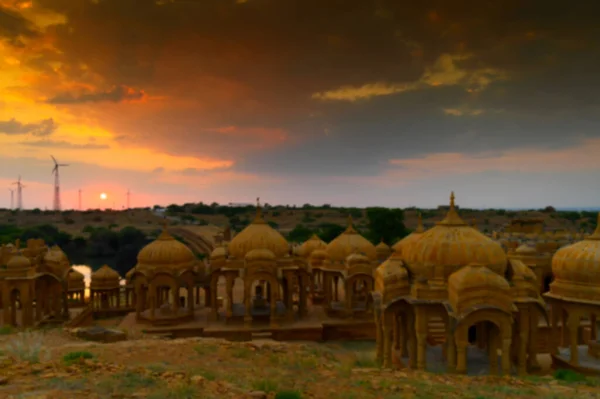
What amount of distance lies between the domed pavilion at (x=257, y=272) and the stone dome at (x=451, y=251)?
797 cm

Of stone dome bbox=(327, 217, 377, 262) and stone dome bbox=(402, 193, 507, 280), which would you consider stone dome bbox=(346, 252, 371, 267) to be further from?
stone dome bbox=(402, 193, 507, 280)

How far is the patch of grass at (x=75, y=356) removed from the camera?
11.4 m

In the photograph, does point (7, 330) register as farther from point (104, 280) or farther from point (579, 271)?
point (579, 271)

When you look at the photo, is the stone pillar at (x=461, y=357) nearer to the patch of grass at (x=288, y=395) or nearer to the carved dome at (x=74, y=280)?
the patch of grass at (x=288, y=395)

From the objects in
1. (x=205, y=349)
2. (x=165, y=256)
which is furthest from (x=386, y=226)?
(x=205, y=349)

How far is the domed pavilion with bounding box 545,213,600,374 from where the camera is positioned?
55.8 feet

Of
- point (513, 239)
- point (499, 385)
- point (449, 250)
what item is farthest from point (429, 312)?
point (513, 239)

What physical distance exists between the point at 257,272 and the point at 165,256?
510cm

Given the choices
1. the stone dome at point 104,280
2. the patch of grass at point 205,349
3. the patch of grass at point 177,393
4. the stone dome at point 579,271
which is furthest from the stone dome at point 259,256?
the patch of grass at point 177,393

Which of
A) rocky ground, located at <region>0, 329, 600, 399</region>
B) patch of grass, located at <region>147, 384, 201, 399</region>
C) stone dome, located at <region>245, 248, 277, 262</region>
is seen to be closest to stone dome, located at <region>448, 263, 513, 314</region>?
rocky ground, located at <region>0, 329, 600, 399</region>

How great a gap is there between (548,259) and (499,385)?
16656 millimetres

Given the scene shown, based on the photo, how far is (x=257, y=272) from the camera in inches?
904

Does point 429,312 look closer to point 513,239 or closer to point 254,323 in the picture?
point 254,323

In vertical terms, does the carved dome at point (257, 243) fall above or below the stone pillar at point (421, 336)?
above
